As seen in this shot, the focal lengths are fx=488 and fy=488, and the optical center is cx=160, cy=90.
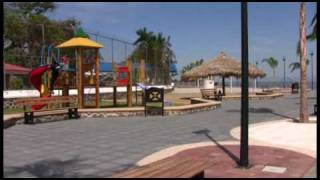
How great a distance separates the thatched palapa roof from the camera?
33031 mm

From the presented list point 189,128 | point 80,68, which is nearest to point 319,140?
point 189,128

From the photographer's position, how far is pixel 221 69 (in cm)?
3291

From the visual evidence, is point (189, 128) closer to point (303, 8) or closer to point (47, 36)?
point (303, 8)

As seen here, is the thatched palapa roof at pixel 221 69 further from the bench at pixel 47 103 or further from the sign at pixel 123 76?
the bench at pixel 47 103

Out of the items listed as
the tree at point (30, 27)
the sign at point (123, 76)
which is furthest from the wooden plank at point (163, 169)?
the tree at point (30, 27)

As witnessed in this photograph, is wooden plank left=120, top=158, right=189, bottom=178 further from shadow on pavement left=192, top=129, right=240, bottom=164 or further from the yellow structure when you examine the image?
the yellow structure

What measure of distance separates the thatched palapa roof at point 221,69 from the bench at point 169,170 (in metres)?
26.7

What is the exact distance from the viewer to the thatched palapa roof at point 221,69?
3303 cm

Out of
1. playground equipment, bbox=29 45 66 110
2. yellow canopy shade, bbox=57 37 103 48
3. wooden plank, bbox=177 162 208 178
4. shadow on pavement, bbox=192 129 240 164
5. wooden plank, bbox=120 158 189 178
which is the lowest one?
shadow on pavement, bbox=192 129 240 164

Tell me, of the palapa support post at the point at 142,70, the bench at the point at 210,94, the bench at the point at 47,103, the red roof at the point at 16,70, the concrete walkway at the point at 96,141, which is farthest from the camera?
the bench at the point at 210,94

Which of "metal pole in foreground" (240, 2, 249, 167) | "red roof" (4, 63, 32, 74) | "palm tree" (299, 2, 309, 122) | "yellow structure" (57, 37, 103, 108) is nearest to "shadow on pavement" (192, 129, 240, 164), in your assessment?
"metal pole in foreground" (240, 2, 249, 167)

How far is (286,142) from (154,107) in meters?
8.01

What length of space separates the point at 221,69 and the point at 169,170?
89.8 feet

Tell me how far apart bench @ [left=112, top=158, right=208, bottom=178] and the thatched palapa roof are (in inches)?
1052
